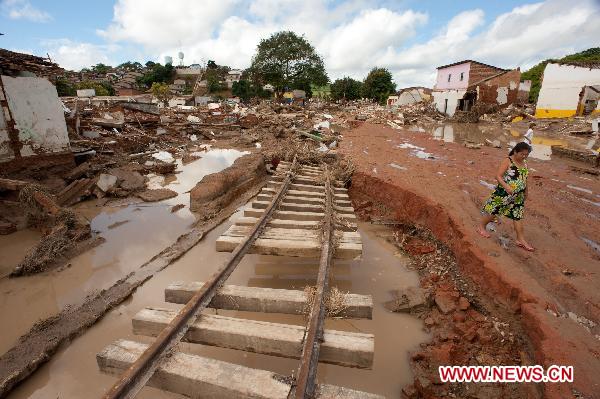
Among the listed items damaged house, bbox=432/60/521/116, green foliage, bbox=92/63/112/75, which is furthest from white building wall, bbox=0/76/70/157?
green foliage, bbox=92/63/112/75

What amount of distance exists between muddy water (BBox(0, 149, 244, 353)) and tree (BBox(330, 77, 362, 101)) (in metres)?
53.7

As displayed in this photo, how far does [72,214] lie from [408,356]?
5856mm

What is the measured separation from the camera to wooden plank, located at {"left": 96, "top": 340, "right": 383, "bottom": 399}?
190 centimetres

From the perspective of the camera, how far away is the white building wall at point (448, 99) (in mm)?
33188

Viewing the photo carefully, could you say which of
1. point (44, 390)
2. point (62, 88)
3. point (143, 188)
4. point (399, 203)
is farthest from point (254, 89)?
point (44, 390)

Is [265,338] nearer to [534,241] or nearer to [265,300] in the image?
[265,300]

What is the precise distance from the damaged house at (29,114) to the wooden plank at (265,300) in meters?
7.19

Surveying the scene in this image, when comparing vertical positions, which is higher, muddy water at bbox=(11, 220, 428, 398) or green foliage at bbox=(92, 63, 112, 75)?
green foliage at bbox=(92, 63, 112, 75)

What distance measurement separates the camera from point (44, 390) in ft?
9.32

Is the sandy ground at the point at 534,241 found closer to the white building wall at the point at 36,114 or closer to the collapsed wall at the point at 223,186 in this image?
the collapsed wall at the point at 223,186

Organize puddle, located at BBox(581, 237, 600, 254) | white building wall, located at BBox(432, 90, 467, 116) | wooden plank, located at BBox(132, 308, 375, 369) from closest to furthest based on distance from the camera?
wooden plank, located at BBox(132, 308, 375, 369), puddle, located at BBox(581, 237, 600, 254), white building wall, located at BBox(432, 90, 467, 116)

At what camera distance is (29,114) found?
25.2ft

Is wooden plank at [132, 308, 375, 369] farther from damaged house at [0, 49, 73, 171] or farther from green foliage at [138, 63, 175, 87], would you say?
green foliage at [138, 63, 175, 87]

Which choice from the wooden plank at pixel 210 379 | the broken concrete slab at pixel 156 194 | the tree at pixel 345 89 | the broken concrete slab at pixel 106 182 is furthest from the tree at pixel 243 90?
the wooden plank at pixel 210 379
